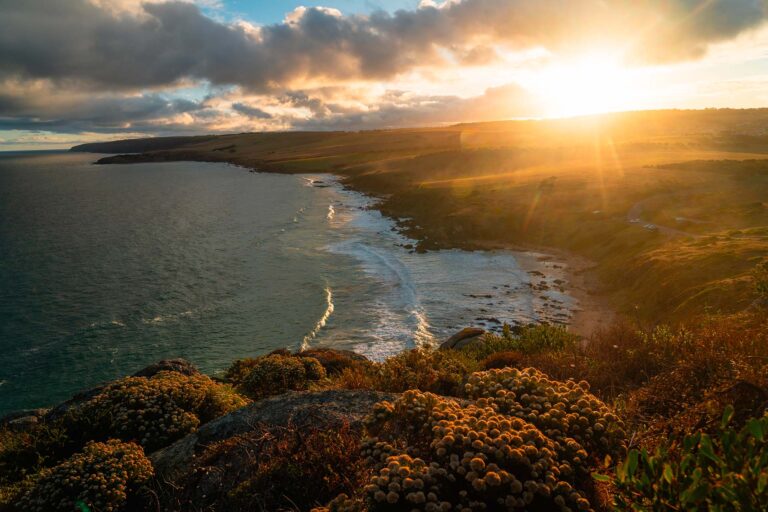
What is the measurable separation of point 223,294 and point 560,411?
3099 cm

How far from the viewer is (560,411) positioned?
285 inches

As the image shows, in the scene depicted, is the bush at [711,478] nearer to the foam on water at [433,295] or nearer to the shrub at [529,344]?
the shrub at [529,344]

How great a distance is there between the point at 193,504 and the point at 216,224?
60.1m

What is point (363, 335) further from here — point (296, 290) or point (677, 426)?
point (677, 426)

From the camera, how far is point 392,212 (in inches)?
2608

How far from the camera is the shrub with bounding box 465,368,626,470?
6902 mm

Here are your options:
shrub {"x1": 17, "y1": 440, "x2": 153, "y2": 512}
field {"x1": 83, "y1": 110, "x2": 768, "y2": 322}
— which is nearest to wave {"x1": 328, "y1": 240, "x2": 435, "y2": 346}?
field {"x1": 83, "y1": 110, "x2": 768, "y2": 322}

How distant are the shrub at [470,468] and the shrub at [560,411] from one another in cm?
36

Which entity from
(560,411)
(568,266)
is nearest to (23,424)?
(560,411)

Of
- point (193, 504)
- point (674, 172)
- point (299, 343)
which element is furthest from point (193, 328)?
point (674, 172)

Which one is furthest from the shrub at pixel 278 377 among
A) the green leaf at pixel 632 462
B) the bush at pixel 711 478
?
the green leaf at pixel 632 462

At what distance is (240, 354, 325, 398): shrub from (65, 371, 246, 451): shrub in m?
2.03

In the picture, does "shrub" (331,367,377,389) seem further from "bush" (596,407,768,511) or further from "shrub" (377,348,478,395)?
"bush" (596,407,768,511)

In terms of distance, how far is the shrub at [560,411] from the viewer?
6.90 metres
